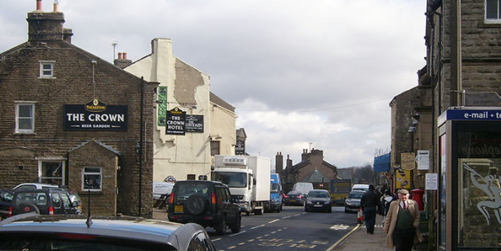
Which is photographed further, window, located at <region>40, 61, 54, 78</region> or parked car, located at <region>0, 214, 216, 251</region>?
→ window, located at <region>40, 61, 54, 78</region>

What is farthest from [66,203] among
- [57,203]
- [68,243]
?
[68,243]

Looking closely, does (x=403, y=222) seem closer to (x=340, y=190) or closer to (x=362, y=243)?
(x=362, y=243)

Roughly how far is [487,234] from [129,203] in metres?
25.0

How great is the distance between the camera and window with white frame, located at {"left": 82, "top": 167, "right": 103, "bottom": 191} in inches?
1319

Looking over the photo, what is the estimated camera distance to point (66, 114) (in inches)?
1356

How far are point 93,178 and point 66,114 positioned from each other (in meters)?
3.68

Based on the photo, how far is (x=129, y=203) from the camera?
112 ft

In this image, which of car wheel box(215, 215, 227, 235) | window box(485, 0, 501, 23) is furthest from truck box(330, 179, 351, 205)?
window box(485, 0, 501, 23)

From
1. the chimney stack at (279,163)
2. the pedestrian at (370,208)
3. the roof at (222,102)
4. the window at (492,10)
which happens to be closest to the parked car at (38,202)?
the pedestrian at (370,208)

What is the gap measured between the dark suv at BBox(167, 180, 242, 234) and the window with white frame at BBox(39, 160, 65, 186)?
1278cm

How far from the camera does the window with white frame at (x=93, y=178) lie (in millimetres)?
33500

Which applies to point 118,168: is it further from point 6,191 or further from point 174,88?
point 174,88

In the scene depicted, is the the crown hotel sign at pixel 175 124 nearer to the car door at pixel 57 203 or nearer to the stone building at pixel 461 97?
the stone building at pixel 461 97

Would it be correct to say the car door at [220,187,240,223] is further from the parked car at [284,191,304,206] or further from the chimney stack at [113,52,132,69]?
the parked car at [284,191,304,206]
